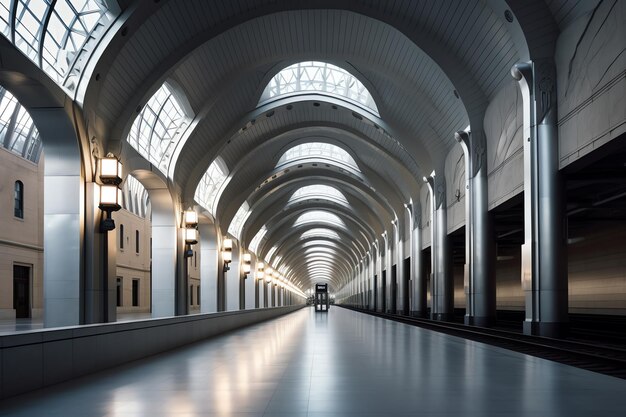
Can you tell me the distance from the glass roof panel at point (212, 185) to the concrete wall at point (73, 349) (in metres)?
19.4

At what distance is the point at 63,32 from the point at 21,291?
17.0 m

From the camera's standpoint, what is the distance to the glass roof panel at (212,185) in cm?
3212

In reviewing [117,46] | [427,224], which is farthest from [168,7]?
[427,224]

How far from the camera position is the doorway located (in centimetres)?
2677

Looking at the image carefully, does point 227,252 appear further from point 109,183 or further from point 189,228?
point 109,183

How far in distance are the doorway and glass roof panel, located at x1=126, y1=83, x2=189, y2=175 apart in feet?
31.0

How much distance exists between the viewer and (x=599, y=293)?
92.1 feet

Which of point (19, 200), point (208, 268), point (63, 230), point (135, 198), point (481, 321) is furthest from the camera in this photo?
point (135, 198)

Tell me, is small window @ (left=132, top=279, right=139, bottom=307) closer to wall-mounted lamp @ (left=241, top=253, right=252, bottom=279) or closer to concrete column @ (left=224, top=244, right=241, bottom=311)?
concrete column @ (left=224, top=244, right=241, bottom=311)

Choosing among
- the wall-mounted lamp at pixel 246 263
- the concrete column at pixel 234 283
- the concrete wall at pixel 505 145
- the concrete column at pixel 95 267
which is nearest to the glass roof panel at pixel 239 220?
the concrete column at pixel 234 283

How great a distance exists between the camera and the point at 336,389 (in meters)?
6.76

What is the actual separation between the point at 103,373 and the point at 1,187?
20.7 m

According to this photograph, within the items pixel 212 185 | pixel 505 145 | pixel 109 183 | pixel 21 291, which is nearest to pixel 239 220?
pixel 212 185

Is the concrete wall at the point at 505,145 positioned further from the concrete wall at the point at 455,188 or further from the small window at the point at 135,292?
the small window at the point at 135,292
